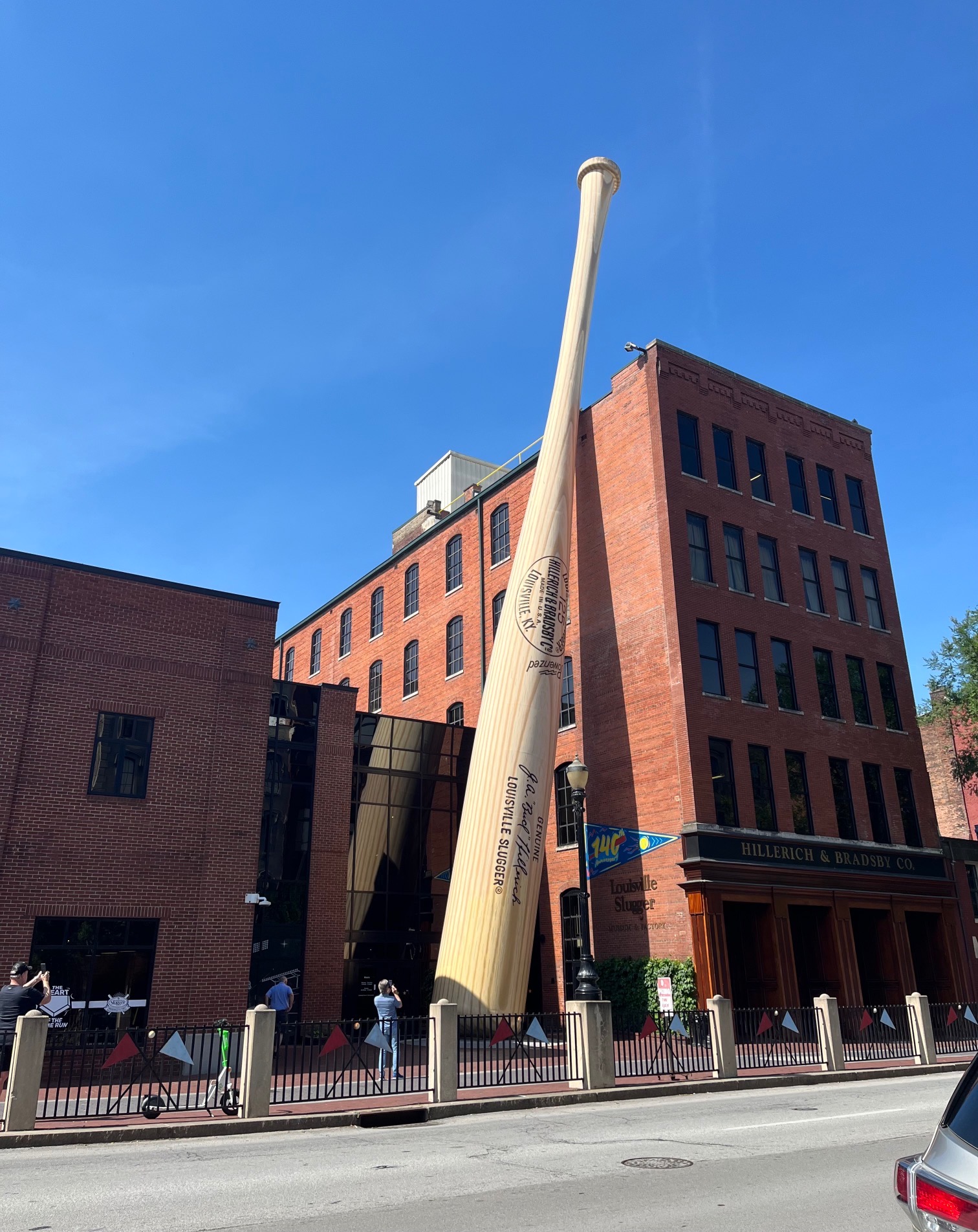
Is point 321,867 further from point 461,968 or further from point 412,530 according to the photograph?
point 412,530

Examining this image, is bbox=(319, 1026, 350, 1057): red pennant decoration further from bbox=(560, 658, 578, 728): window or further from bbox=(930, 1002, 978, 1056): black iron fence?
bbox=(560, 658, 578, 728): window

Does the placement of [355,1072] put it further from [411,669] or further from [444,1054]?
[411,669]

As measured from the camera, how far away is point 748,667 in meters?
28.4

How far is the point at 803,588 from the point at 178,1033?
24.0 m

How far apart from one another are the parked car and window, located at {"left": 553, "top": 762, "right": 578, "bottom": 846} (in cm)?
2510

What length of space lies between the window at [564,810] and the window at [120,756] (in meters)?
12.7

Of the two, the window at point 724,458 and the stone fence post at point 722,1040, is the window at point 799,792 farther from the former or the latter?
the stone fence post at point 722,1040

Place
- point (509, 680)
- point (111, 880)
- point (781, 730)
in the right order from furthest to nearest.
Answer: point (781, 730) → point (509, 680) → point (111, 880)

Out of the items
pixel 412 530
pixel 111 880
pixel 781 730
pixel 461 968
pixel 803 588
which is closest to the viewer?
pixel 111 880

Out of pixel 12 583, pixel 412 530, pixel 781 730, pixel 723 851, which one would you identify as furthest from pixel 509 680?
pixel 412 530

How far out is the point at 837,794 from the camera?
94.9ft

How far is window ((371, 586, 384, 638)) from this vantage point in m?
42.2

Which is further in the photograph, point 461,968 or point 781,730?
point 781,730

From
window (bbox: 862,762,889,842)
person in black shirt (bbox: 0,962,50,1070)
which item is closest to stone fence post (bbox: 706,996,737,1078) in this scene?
person in black shirt (bbox: 0,962,50,1070)
